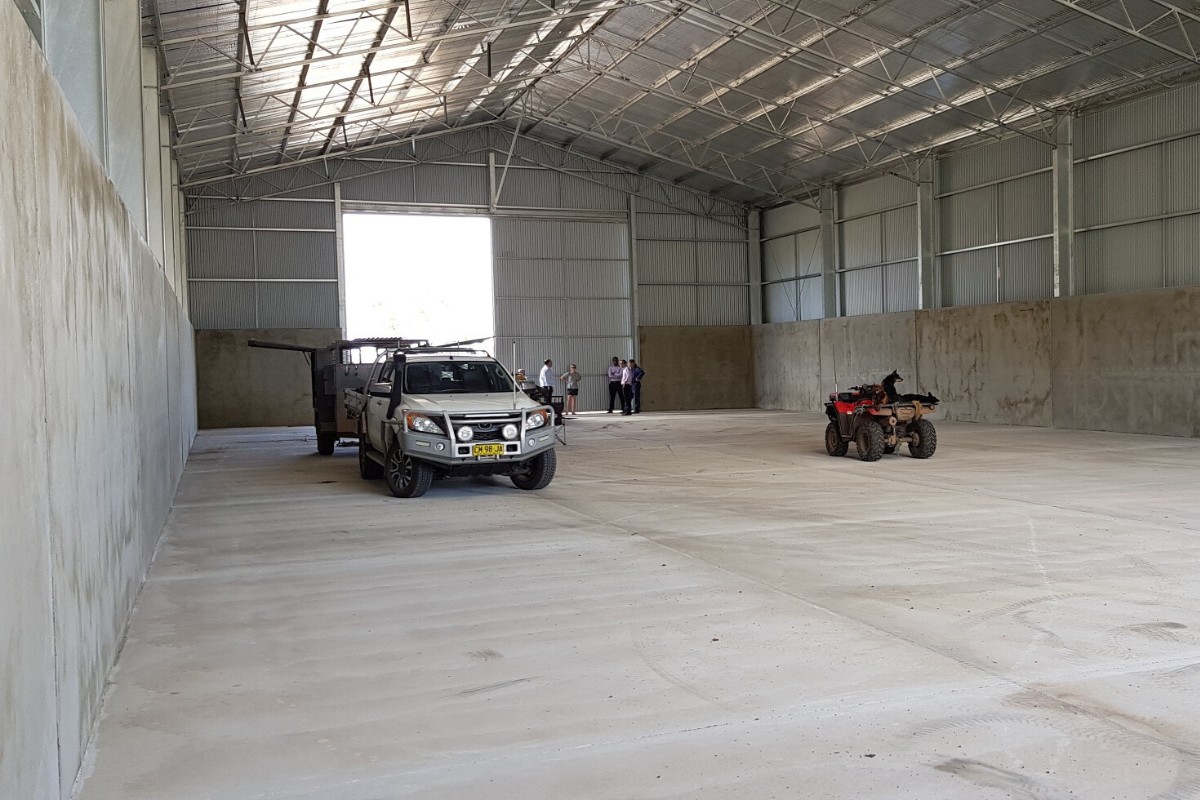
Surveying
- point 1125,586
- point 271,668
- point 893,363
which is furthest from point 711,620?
point 893,363

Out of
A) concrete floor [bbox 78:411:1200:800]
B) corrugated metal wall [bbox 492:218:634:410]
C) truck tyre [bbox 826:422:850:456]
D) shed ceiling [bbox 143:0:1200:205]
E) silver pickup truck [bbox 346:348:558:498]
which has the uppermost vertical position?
shed ceiling [bbox 143:0:1200:205]

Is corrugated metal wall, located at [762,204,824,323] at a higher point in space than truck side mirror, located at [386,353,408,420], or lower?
higher

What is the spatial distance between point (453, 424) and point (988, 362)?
15.7 meters

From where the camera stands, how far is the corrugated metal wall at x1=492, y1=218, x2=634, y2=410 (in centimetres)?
2994

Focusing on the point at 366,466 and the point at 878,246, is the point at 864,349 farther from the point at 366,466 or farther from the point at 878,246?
the point at 366,466

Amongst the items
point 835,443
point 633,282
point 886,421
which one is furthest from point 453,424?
point 633,282

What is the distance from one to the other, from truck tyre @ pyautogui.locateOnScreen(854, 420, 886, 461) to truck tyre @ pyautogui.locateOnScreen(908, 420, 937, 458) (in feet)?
1.75

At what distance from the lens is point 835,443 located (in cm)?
1548

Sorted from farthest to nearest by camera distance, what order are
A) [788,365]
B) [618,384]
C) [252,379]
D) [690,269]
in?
[690,269] < [788,365] < [618,384] < [252,379]

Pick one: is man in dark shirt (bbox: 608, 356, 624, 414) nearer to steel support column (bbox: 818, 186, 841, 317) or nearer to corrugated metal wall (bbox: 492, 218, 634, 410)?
corrugated metal wall (bbox: 492, 218, 634, 410)

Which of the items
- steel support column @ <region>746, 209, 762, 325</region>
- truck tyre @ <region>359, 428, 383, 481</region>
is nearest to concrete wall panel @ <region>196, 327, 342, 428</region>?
steel support column @ <region>746, 209, 762, 325</region>

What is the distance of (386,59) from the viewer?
20156 millimetres

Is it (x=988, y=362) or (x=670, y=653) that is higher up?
(x=988, y=362)

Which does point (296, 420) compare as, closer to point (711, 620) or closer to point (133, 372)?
point (133, 372)
